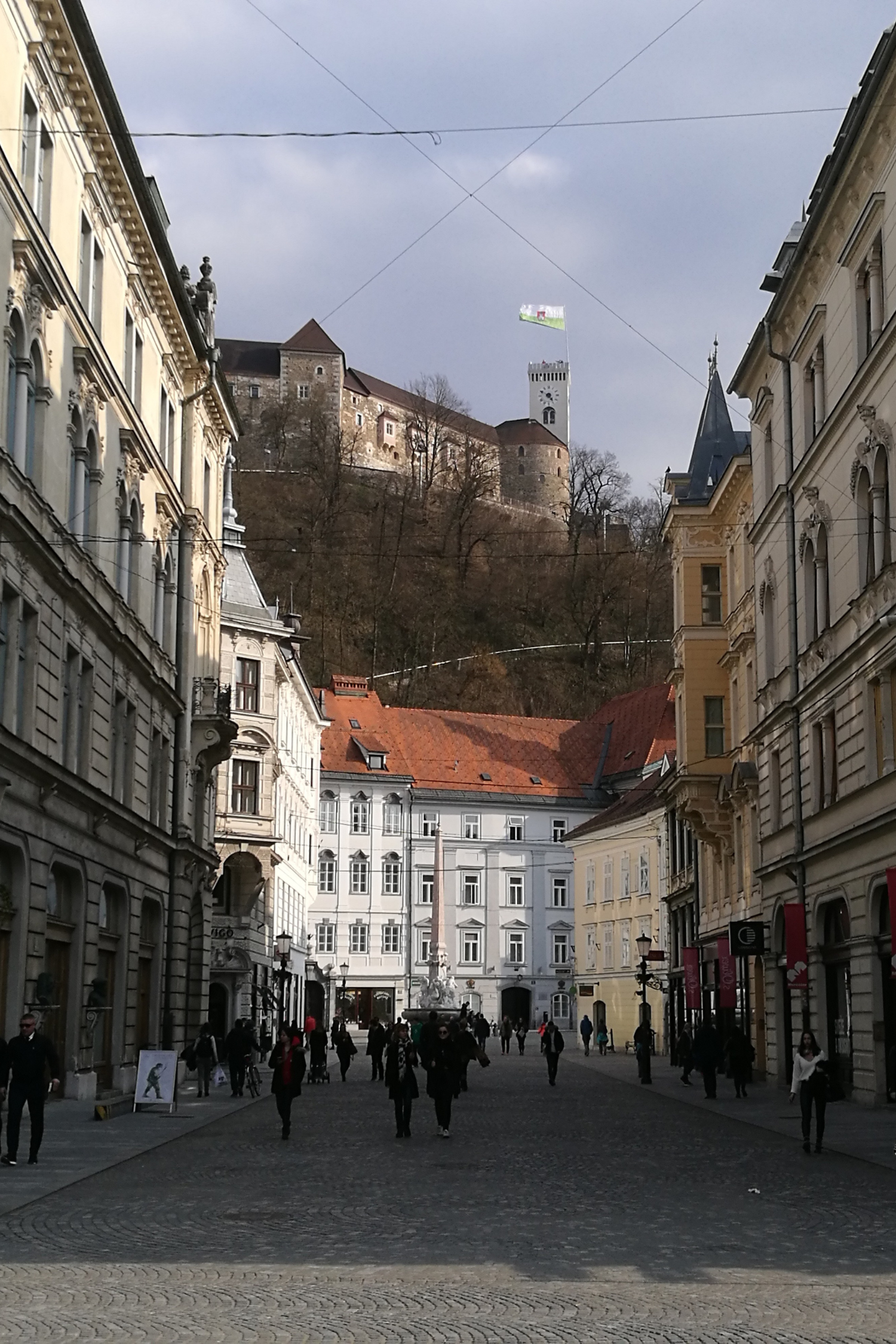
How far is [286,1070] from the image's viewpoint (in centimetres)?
2111

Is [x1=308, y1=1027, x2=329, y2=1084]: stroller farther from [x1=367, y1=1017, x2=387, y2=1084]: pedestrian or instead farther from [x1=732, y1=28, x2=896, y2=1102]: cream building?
[x1=732, y1=28, x2=896, y2=1102]: cream building

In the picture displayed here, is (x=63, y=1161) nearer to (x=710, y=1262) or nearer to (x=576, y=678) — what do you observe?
(x=710, y=1262)

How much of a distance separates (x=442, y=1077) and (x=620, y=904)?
51874 mm

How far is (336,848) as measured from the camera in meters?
84.1

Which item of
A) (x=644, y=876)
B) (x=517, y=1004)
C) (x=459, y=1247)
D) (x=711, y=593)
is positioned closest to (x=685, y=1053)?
(x=711, y=593)

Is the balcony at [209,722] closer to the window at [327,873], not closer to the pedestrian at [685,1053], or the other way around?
the pedestrian at [685,1053]

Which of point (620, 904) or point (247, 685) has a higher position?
point (247, 685)

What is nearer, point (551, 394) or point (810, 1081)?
point (810, 1081)

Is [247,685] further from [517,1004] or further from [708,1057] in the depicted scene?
[517,1004]

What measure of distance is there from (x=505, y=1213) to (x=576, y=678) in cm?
9681

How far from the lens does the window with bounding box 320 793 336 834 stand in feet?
276

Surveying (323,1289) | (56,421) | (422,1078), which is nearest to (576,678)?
(422,1078)

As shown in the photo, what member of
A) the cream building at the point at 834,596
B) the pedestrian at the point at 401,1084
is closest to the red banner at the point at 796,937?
the cream building at the point at 834,596

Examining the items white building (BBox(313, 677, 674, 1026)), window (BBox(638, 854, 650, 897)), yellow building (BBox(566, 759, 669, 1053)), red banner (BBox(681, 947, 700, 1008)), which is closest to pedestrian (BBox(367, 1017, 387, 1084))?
red banner (BBox(681, 947, 700, 1008))
